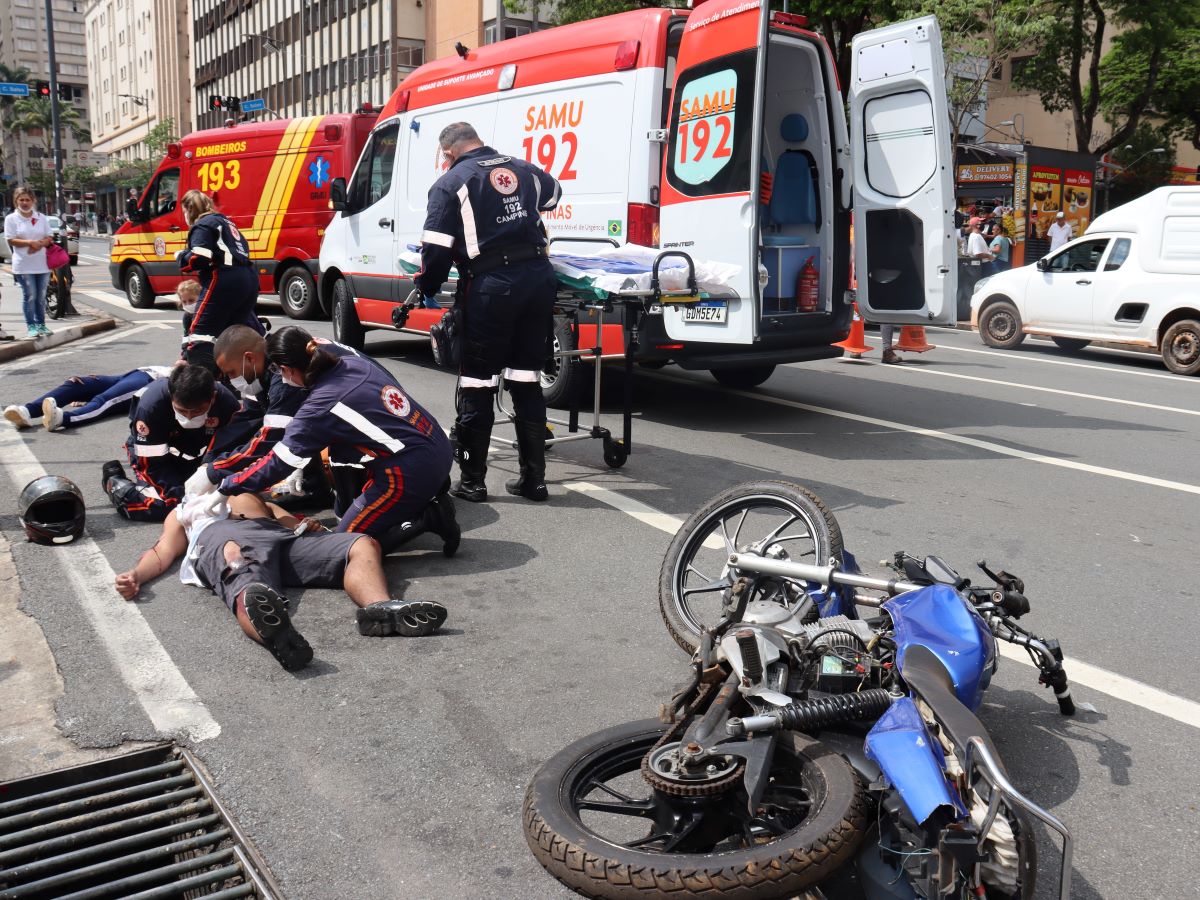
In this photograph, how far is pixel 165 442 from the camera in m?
5.70

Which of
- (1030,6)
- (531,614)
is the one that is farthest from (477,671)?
(1030,6)

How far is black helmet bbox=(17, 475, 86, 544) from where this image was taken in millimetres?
5176

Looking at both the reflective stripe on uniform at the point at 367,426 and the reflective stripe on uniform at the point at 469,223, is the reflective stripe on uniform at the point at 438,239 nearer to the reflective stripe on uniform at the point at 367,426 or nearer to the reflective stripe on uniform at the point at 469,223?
the reflective stripe on uniform at the point at 469,223

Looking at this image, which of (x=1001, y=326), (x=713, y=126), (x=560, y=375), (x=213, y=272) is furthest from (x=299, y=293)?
(x=1001, y=326)

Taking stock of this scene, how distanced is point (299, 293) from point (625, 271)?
10.2 meters

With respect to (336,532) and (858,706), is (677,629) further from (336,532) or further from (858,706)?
(336,532)

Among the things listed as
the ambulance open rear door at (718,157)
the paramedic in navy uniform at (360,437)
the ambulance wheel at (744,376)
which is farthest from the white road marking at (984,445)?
the paramedic in navy uniform at (360,437)

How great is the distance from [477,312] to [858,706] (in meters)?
3.91

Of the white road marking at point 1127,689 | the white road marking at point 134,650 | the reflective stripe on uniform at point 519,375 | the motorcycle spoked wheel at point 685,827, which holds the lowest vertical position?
the white road marking at point 1127,689

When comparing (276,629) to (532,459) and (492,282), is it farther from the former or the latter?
(492,282)

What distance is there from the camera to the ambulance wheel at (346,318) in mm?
11719

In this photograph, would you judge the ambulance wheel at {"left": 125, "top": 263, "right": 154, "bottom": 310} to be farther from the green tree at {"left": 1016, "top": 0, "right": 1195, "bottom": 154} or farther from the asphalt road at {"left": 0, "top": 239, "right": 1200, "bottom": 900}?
the green tree at {"left": 1016, "top": 0, "right": 1195, "bottom": 154}

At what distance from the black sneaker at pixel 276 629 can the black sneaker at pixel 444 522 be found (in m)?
1.25

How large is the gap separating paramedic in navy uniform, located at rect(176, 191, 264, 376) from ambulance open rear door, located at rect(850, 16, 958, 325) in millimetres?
4567
